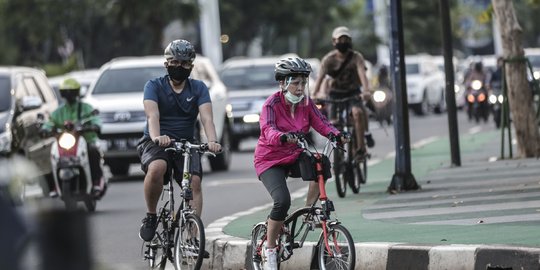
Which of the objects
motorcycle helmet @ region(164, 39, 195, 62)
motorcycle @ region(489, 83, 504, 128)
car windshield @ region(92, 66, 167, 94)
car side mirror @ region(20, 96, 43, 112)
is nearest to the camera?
motorcycle helmet @ region(164, 39, 195, 62)

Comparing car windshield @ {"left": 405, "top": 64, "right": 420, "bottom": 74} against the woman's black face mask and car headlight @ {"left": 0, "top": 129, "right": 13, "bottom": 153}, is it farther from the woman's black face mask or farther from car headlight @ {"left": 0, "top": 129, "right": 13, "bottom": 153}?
the woman's black face mask

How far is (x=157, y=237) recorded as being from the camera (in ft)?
32.4

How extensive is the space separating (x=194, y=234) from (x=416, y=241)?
5.18ft

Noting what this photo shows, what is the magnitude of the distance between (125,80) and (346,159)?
762 centimetres

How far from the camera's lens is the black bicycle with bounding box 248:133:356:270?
8570 millimetres

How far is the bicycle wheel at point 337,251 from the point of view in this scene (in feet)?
27.8

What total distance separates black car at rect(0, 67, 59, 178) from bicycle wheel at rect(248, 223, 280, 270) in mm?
7791

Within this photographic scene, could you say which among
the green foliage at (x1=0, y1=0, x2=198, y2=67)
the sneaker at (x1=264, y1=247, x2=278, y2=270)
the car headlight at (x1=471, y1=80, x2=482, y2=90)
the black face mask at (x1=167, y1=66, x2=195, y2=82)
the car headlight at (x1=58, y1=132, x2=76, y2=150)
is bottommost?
the sneaker at (x1=264, y1=247, x2=278, y2=270)

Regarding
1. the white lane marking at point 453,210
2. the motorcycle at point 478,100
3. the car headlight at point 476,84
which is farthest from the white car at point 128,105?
the car headlight at point 476,84

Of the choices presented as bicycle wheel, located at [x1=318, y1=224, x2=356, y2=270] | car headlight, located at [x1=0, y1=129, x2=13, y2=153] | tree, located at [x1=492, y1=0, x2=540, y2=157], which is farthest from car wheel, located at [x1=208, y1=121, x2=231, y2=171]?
bicycle wheel, located at [x1=318, y1=224, x2=356, y2=270]

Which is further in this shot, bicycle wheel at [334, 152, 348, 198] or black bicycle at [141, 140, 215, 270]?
bicycle wheel at [334, 152, 348, 198]

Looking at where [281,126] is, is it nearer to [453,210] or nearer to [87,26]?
[453,210]

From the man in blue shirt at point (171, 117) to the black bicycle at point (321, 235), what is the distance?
64 cm

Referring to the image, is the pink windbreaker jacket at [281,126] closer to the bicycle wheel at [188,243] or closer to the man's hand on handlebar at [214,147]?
the man's hand on handlebar at [214,147]
